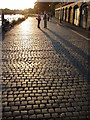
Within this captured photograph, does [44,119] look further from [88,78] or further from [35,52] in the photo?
[35,52]

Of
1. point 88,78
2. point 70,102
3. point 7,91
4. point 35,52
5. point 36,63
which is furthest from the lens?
point 35,52

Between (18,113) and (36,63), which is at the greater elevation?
Answer: (36,63)

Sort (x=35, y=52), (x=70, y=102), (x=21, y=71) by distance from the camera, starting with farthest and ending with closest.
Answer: (x=35, y=52) < (x=21, y=71) < (x=70, y=102)

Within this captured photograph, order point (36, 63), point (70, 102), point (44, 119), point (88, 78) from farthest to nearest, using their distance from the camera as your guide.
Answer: point (36, 63) < point (88, 78) < point (70, 102) < point (44, 119)

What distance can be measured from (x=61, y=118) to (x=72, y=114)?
30cm

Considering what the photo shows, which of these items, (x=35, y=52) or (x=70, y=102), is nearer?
(x=70, y=102)

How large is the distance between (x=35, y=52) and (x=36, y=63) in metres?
2.00

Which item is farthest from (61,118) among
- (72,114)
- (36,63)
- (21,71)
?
(36,63)

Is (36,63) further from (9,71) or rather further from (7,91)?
(7,91)

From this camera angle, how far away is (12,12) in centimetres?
9875

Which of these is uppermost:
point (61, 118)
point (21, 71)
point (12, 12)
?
point (12, 12)

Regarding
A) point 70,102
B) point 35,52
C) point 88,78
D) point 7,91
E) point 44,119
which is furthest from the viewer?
point 35,52

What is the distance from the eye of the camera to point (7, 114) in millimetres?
3793

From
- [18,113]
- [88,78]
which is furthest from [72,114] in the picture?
[88,78]
